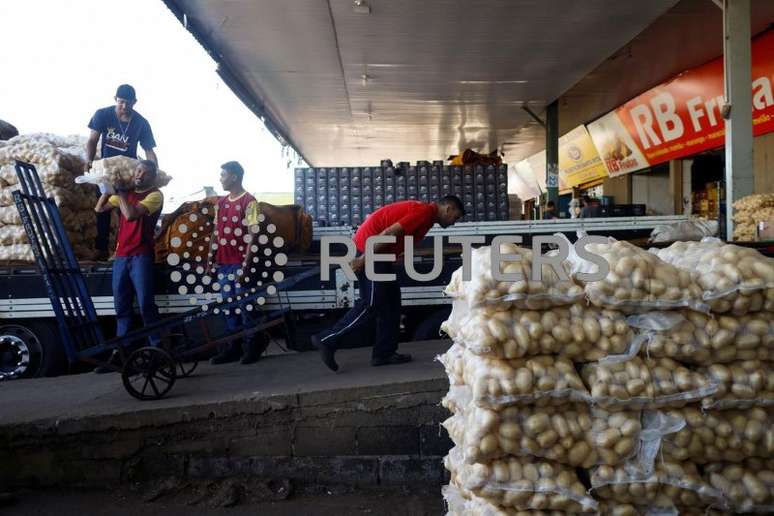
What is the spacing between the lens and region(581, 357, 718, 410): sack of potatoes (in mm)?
2297

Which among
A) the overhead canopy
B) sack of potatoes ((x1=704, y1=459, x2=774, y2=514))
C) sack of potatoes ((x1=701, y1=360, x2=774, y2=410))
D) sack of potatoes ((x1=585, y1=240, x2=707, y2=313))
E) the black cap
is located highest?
the overhead canopy

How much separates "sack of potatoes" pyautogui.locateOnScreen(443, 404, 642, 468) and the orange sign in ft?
29.0

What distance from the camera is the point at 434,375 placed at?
4480mm

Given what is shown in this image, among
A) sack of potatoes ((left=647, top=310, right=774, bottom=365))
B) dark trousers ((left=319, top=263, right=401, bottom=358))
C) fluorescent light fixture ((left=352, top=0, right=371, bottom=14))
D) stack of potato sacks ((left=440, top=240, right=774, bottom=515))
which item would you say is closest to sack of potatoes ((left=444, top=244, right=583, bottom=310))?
stack of potato sacks ((left=440, top=240, right=774, bottom=515))

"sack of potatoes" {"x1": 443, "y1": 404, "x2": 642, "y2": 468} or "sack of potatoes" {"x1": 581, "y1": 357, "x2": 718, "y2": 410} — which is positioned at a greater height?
"sack of potatoes" {"x1": 581, "y1": 357, "x2": 718, "y2": 410}

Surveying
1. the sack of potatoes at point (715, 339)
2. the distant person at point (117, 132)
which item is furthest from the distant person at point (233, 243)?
the sack of potatoes at point (715, 339)

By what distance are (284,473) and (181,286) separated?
9.69 ft

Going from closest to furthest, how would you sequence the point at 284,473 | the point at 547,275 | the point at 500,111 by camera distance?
the point at 547,275, the point at 284,473, the point at 500,111

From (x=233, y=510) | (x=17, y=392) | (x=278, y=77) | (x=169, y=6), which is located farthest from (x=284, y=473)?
(x=278, y=77)

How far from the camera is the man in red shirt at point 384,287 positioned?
5.09 metres

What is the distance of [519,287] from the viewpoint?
230cm

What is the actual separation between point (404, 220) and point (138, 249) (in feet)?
8.55

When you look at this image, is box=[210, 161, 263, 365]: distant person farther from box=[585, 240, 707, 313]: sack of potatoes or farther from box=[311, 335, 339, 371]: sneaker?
box=[585, 240, 707, 313]: sack of potatoes

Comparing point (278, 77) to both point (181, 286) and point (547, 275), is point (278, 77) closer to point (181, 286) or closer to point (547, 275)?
point (181, 286)
